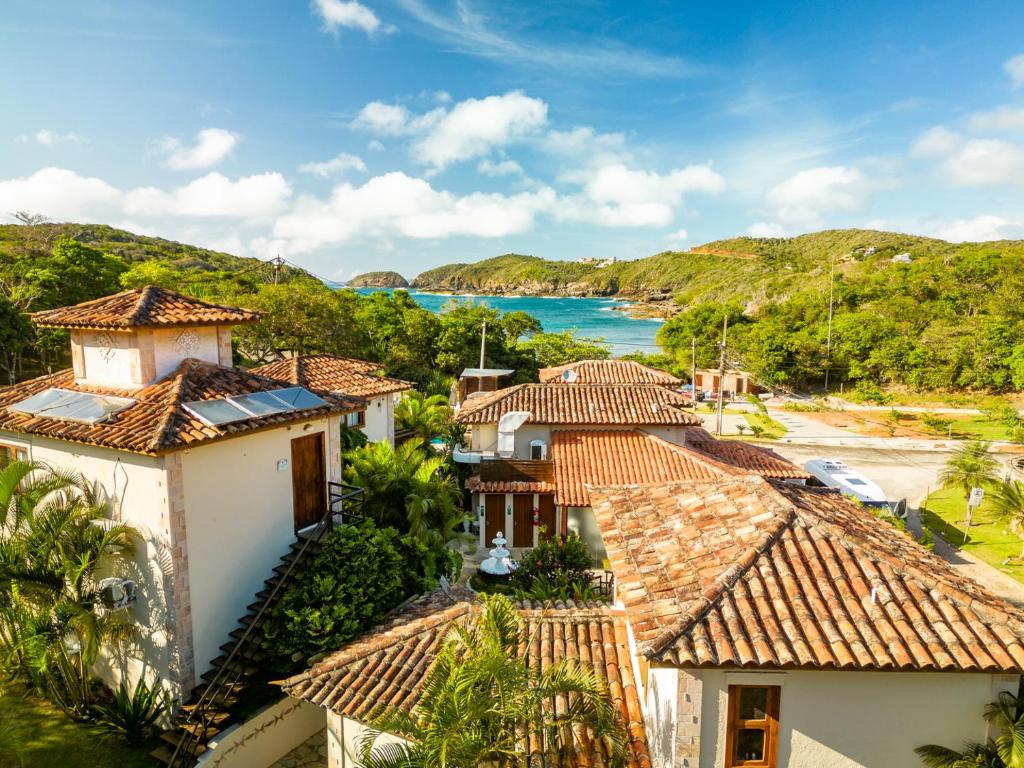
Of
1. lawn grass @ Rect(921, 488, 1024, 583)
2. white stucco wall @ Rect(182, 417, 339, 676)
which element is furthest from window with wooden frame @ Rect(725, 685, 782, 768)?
lawn grass @ Rect(921, 488, 1024, 583)

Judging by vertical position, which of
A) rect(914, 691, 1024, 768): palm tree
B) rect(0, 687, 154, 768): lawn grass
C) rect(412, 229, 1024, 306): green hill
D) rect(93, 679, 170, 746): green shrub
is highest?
rect(412, 229, 1024, 306): green hill

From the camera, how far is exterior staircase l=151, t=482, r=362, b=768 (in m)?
10.1

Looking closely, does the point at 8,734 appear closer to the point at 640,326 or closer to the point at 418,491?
the point at 418,491

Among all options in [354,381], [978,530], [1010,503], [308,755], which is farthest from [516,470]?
[978,530]

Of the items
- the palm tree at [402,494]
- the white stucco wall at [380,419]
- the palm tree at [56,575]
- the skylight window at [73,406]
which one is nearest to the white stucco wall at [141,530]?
the palm tree at [56,575]

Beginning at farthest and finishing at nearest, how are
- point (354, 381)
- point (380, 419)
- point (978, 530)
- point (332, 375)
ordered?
point (380, 419), point (354, 381), point (978, 530), point (332, 375)

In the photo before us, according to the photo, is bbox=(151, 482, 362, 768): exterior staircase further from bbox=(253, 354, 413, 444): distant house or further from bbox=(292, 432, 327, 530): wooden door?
bbox=(253, 354, 413, 444): distant house

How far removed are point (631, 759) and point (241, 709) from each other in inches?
292

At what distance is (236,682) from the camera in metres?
11.1

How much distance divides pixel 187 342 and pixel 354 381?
35.1 ft

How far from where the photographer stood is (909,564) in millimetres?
7562

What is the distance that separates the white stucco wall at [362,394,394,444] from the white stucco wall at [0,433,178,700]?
12.6 metres

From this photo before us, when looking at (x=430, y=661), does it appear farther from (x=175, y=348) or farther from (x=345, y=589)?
(x=175, y=348)

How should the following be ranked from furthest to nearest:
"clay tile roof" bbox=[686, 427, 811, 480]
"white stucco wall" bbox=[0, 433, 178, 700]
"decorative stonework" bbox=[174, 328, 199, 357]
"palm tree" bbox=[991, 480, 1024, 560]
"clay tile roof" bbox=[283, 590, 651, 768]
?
"clay tile roof" bbox=[686, 427, 811, 480] → "palm tree" bbox=[991, 480, 1024, 560] → "decorative stonework" bbox=[174, 328, 199, 357] → "white stucco wall" bbox=[0, 433, 178, 700] → "clay tile roof" bbox=[283, 590, 651, 768]
